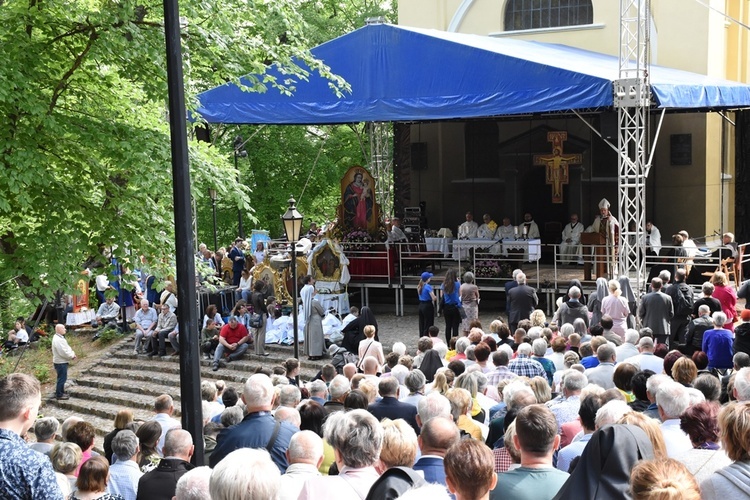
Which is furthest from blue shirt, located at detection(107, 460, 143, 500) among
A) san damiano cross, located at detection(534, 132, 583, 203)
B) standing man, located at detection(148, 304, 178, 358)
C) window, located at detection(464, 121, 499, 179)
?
window, located at detection(464, 121, 499, 179)

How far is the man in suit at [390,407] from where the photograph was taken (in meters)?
8.22

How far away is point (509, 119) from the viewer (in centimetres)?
2641

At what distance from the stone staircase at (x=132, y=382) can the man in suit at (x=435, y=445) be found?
38.3 ft

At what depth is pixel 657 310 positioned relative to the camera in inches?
600

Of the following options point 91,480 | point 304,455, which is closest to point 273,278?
point 91,480

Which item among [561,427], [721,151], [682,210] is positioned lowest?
[561,427]

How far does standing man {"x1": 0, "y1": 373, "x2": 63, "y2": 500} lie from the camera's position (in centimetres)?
450

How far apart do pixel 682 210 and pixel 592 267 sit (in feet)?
17.7

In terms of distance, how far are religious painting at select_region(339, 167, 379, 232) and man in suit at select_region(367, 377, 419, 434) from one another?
14322mm

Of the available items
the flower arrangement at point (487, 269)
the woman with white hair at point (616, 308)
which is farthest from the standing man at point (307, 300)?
the woman with white hair at point (616, 308)

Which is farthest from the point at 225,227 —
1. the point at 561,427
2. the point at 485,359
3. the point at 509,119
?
the point at 561,427

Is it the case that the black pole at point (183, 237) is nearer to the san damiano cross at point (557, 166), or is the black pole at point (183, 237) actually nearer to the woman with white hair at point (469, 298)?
the woman with white hair at point (469, 298)

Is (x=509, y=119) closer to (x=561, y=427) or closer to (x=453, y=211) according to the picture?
(x=453, y=211)

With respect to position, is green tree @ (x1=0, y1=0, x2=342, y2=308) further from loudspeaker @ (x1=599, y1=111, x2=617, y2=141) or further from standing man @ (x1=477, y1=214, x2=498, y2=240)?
standing man @ (x1=477, y1=214, x2=498, y2=240)
